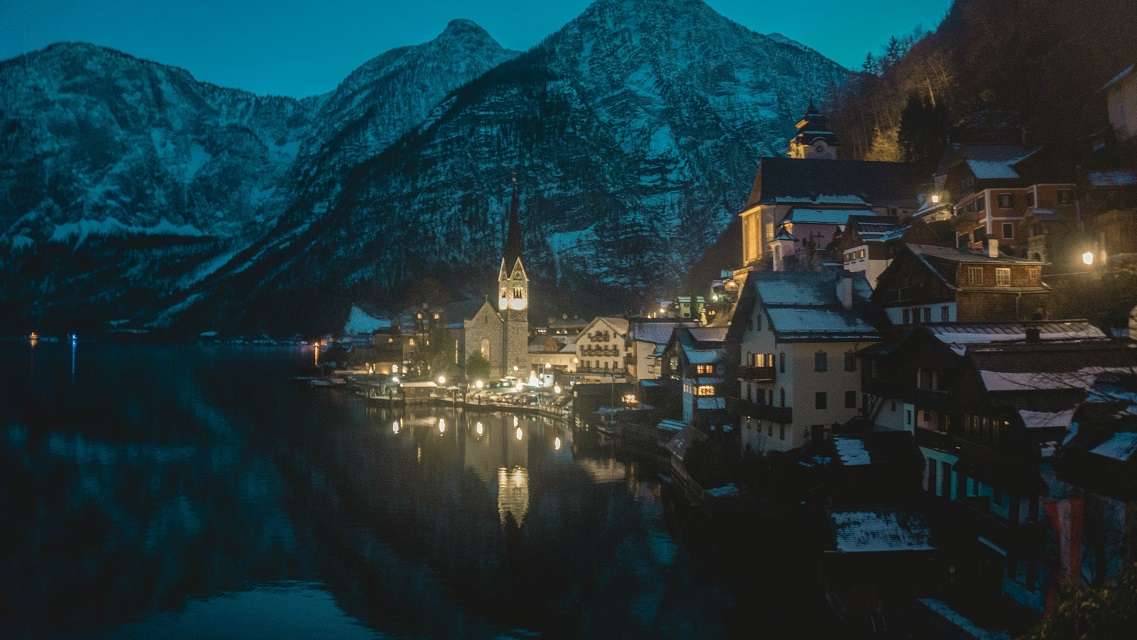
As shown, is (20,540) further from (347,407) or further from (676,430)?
(347,407)

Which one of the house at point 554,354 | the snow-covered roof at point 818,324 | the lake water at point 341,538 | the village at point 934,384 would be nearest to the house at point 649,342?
the village at point 934,384

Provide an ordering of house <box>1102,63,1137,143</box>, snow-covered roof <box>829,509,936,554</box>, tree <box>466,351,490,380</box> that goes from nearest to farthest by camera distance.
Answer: snow-covered roof <box>829,509,936,554</box> → house <box>1102,63,1137,143</box> → tree <box>466,351,490,380</box>

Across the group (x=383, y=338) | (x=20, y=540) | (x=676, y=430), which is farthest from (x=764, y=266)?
(x=383, y=338)

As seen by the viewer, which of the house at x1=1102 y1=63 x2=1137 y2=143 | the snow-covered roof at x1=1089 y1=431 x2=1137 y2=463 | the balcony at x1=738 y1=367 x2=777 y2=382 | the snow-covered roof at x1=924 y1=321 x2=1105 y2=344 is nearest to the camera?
the snow-covered roof at x1=1089 y1=431 x2=1137 y2=463

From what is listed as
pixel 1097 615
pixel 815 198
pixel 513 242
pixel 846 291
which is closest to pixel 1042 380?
pixel 846 291

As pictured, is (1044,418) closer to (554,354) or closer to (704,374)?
(704,374)

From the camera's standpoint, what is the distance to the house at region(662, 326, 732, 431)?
3772 centimetres

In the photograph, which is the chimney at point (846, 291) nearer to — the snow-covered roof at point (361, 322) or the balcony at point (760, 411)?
the balcony at point (760, 411)

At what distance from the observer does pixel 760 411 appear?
104 feet

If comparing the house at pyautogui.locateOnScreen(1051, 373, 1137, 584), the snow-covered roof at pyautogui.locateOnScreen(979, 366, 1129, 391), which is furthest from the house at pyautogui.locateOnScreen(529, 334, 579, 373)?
the house at pyautogui.locateOnScreen(1051, 373, 1137, 584)

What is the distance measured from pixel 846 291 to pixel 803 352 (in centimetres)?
364

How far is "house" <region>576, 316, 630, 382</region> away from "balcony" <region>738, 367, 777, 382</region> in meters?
39.6

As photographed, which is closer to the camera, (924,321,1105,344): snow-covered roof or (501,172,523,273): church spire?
(924,321,1105,344): snow-covered roof

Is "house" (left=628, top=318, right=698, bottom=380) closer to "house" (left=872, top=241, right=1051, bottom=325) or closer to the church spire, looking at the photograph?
"house" (left=872, top=241, right=1051, bottom=325)
